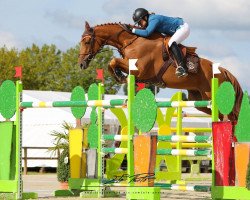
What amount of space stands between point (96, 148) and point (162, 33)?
5.94 feet

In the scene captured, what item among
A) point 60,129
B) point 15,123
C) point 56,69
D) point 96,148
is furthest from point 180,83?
point 56,69

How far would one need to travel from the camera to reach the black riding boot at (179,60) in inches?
387

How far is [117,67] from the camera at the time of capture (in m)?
9.74

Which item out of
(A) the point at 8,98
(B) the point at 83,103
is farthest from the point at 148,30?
(A) the point at 8,98

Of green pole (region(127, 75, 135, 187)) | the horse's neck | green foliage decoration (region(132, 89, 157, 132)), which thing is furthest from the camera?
the horse's neck

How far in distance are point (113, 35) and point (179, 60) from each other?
101 cm

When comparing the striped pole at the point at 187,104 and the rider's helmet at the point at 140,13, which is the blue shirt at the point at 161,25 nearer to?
the rider's helmet at the point at 140,13

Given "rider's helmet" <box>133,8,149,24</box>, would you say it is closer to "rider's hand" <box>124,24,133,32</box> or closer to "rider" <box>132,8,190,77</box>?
"rider" <box>132,8,190,77</box>

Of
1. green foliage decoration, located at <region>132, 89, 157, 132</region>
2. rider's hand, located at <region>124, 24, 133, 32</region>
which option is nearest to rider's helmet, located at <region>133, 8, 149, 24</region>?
rider's hand, located at <region>124, 24, 133, 32</region>

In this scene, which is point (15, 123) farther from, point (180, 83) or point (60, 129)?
point (60, 129)

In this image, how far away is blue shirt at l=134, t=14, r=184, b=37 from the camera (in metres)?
9.84

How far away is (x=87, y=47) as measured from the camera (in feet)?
33.7

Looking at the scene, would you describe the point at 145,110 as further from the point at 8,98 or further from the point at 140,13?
the point at 8,98

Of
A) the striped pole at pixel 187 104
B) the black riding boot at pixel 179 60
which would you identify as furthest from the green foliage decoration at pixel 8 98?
the black riding boot at pixel 179 60
